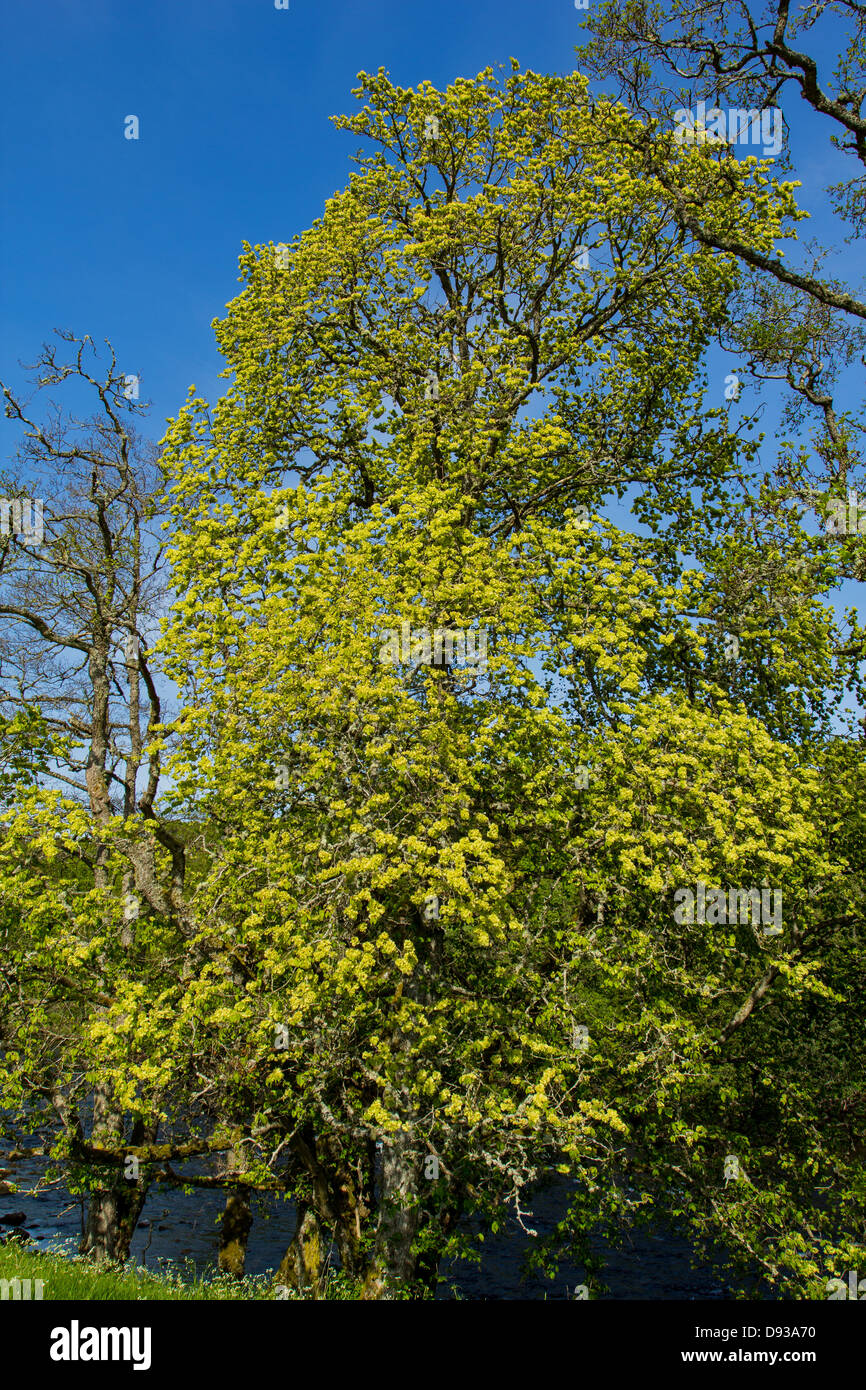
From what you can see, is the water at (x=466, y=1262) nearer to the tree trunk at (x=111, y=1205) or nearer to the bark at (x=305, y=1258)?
the bark at (x=305, y=1258)

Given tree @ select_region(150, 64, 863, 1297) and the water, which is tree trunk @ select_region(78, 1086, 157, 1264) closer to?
tree @ select_region(150, 64, 863, 1297)

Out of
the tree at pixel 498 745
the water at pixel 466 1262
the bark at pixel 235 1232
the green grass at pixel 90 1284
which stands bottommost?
the water at pixel 466 1262

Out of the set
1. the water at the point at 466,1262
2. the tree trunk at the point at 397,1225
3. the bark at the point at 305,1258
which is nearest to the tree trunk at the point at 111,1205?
the bark at the point at 305,1258

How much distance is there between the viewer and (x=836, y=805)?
1608 centimetres

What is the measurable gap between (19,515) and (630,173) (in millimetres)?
14421

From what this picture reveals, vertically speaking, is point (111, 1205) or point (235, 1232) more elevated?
point (111, 1205)

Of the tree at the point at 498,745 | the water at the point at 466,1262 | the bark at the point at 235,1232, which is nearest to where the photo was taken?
the tree at the point at 498,745

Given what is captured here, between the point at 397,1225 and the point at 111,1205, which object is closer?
the point at 397,1225

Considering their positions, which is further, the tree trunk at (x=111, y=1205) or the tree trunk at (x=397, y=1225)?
the tree trunk at (x=111, y=1205)

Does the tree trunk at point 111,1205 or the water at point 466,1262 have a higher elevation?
the tree trunk at point 111,1205

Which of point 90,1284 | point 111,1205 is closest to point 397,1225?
point 90,1284

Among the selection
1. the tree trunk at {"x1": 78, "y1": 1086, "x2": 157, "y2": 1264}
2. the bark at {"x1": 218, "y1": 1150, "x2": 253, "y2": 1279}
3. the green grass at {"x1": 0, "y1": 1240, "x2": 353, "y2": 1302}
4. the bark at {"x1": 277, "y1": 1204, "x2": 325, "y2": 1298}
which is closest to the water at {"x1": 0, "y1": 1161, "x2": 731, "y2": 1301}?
the bark at {"x1": 218, "y1": 1150, "x2": 253, "y2": 1279}

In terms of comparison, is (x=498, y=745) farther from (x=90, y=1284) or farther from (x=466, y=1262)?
(x=466, y=1262)
